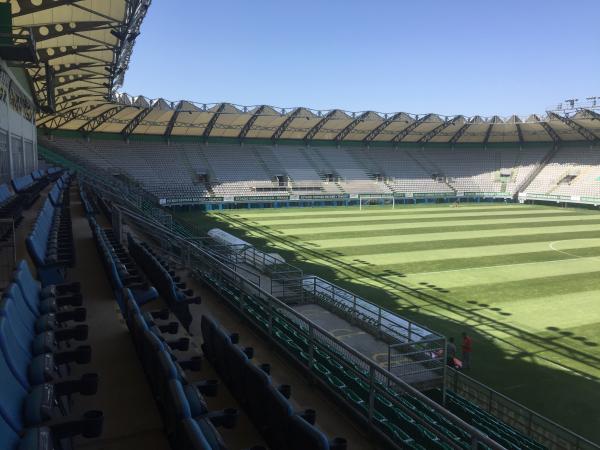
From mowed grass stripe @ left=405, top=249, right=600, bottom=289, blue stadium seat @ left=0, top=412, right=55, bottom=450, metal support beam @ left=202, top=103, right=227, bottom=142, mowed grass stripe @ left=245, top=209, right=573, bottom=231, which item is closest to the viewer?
blue stadium seat @ left=0, top=412, right=55, bottom=450

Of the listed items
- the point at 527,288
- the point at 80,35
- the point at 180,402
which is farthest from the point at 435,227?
the point at 180,402

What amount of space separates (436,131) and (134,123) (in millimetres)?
34161

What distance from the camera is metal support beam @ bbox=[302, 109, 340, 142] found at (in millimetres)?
47747

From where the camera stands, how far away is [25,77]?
2464 cm

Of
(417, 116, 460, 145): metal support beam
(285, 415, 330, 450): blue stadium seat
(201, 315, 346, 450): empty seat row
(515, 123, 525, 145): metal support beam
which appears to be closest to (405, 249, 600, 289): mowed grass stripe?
(201, 315, 346, 450): empty seat row

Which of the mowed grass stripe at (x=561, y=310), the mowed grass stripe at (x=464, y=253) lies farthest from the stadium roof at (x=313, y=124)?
the mowed grass stripe at (x=561, y=310)

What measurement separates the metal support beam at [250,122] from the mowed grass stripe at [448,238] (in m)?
20.5

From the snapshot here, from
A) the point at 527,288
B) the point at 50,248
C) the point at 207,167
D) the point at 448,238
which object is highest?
the point at 207,167

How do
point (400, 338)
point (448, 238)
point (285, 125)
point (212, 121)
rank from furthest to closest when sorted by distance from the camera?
1. point (285, 125)
2. point (212, 121)
3. point (448, 238)
4. point (400, 338)

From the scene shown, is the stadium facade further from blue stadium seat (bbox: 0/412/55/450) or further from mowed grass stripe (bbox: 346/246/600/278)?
mowed grass stripe (bbox: 346/246/600/278)

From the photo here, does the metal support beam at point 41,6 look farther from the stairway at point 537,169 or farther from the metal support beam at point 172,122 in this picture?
the stairway at point 537,169

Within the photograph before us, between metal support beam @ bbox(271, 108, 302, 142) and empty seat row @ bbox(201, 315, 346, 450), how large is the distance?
1705 inches

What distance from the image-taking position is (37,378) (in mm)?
3568

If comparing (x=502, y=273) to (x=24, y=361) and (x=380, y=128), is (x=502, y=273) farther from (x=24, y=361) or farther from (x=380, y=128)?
(x=380, y=128)
